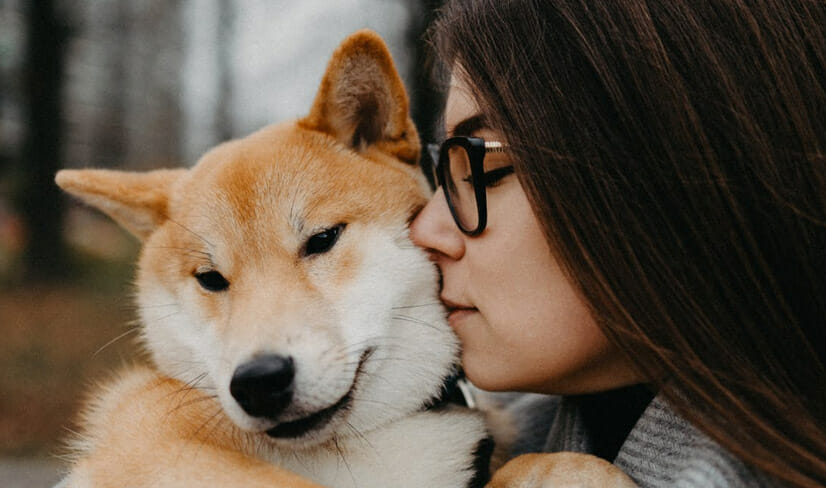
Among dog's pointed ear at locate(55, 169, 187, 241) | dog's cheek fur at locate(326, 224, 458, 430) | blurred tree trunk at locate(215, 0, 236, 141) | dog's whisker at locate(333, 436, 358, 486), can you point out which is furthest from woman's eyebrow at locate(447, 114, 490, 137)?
blurred tree trunk at locate(215, 0, 236, 141)

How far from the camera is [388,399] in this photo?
1.66m

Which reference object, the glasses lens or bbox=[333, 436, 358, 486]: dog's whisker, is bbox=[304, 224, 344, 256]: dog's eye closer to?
the glasses lens

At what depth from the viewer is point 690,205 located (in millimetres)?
1217

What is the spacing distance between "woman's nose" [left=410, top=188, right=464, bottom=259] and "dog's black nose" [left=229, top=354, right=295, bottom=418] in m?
0.50

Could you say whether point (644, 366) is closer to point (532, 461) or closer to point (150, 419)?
point (532, 461)

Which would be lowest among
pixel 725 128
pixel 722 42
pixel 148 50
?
pixel 725 128

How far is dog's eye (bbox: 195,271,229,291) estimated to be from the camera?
5.96 ft

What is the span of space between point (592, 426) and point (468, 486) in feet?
1.38

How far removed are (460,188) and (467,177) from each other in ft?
0.18

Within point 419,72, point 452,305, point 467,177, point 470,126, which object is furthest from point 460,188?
point 419,72

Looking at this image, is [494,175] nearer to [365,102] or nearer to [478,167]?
[478,167]

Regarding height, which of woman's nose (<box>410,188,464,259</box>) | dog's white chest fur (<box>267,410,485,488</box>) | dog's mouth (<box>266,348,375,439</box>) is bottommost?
dog's white chest fur (<box>267,410,485,488</box>)

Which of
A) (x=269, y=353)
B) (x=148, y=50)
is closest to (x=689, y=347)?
(x=269, y=353)

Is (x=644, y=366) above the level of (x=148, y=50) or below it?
below
